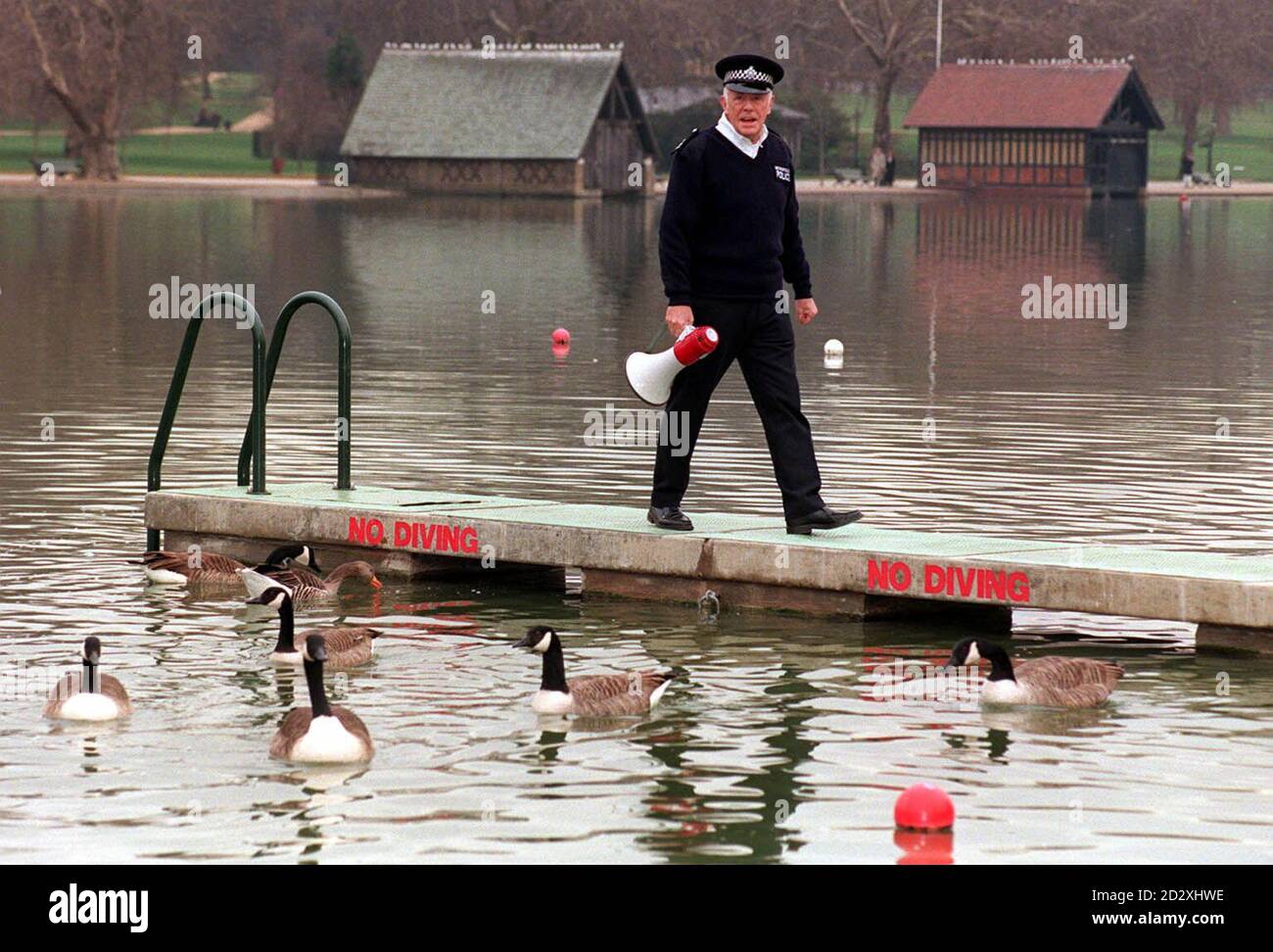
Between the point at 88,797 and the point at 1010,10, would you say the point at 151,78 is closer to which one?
the point at 1010,10

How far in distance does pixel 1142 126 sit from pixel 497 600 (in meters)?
95.0

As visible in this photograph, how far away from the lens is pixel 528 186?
97.0 metres

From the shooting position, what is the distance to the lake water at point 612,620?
31.1 ft

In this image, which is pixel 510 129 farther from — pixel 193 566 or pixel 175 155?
pixel 193 566

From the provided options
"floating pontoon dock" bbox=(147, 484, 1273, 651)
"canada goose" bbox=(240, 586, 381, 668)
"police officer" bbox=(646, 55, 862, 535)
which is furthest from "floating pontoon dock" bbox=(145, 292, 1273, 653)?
"canada goose" bbox=(240, 586, 381, 668)

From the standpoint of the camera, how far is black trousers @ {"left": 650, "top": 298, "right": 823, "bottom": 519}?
13.5 metres

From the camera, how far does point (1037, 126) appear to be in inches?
4001

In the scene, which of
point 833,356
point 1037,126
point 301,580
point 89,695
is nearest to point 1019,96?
point 1037,126

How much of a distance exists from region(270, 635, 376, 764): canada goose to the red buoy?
Result: 7.95 feet

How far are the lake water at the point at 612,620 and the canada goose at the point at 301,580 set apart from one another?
193 millimetres

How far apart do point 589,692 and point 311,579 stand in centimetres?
355

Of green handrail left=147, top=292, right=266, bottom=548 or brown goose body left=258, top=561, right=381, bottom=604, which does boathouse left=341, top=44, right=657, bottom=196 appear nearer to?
green handrail left=147, top=292, right=266, bottom=548

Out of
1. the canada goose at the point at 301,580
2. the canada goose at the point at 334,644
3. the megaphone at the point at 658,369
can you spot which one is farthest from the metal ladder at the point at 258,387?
the canada goose at the point at 334,644

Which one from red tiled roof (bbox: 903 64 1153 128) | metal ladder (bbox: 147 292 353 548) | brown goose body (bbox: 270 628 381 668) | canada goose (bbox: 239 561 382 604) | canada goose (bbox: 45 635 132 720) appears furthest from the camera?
red tiled roof (bbox: 903 64 1153 128)
